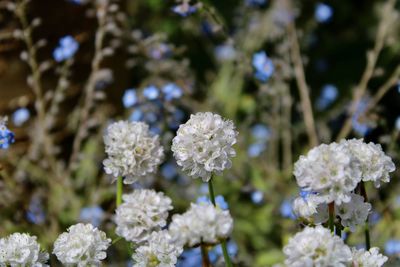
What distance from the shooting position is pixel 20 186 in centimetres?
358

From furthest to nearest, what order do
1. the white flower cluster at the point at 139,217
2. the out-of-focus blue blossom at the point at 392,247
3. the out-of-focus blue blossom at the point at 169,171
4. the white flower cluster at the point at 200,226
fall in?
the out-of-focus blue blossom at the point at 169,171, the out-of-focus blue blossom at the point at 392,247, the white flower cluster at the point at 139,217, the white flower cluster at the point at 200,226

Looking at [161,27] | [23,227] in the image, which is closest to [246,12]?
[161,27]

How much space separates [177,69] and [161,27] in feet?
4.74

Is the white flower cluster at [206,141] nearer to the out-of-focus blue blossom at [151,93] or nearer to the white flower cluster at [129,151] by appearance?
the white flower cluster at [129,151]

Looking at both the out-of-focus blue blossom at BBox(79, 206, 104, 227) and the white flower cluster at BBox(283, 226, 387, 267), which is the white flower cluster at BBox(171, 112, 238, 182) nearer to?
the white flower cluster at BBox(283, 226, 387, 267)

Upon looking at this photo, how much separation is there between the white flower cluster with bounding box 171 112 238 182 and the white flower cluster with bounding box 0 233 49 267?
0.41m

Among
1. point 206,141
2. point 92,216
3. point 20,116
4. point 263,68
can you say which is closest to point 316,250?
point 206,141

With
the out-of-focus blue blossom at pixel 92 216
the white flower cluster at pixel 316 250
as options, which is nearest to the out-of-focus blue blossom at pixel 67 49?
the out-of-focus blue blossom at pixel 92 216

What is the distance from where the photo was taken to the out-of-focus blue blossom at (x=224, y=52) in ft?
14.8

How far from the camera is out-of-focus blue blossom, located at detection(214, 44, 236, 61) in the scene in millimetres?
4504

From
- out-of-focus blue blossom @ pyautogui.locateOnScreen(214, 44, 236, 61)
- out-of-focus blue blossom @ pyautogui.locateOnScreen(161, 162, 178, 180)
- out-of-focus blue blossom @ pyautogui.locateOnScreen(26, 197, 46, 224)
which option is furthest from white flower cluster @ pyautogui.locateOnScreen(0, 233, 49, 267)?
out-of-focus blue blossom @ pyautogui.locateOnScreen(214, 44, 236, 61)

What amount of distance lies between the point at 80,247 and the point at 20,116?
1.73 metres

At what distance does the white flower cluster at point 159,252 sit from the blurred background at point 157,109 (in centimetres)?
67

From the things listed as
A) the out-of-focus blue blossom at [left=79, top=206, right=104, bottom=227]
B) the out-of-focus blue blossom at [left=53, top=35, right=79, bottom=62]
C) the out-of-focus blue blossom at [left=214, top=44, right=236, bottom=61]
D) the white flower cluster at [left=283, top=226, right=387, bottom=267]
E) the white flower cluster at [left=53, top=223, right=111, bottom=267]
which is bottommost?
the white flower cluster at [left=283, top=226, right=387, bottom=267]
